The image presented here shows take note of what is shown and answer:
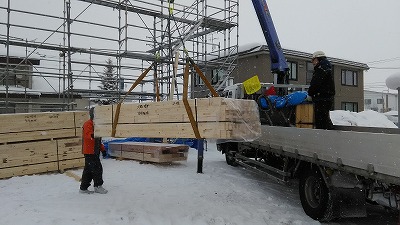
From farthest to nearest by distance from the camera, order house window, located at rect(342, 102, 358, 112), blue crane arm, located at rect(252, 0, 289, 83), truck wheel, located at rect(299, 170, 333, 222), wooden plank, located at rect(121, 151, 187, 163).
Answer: house window, located at rect(342, 102, 358, 112)
blue crane arm, located at rect(252, 0, 289, 83)
wooden plank, located at rect(121, 151, 187, 163)
truck wheel, located at rect(299, 170, 333, 222)

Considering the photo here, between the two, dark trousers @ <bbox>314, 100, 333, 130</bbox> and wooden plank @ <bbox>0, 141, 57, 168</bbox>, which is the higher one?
dark trousers @ <bbox>314, 100, 333, 130</bbox>

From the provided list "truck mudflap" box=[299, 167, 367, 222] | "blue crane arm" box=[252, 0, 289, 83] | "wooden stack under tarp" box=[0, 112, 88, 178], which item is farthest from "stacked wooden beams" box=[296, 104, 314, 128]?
"wooden stack under tarp" box=[0, 112, 88, 178]

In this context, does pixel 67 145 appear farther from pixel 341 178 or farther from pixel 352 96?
pixel 352 96

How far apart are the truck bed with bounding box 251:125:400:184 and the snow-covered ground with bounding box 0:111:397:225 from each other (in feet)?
3.92

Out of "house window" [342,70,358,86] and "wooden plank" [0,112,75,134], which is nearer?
"wooden plank" [0,112,75,134]

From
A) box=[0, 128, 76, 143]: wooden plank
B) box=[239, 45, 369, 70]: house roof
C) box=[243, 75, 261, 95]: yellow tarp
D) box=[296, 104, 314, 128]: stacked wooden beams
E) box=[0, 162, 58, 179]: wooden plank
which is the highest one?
box=[239, 45, 369, 70]: house roof

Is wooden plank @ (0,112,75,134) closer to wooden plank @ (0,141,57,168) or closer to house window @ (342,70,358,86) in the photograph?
wooden plank @ (0,141,57,168)

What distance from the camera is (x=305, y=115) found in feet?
23.6

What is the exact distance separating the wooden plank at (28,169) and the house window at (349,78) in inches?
874

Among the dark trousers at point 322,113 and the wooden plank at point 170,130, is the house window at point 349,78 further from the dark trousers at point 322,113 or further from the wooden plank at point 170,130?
the wooden plank at point 170,130

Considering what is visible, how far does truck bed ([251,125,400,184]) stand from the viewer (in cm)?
385

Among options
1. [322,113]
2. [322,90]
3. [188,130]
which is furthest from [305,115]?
[188,130]

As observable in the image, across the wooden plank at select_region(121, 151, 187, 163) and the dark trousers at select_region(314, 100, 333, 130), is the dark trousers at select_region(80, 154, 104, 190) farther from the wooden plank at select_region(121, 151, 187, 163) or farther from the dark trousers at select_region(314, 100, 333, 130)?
the dark trousers at select_region(314, 100, 333, 130)

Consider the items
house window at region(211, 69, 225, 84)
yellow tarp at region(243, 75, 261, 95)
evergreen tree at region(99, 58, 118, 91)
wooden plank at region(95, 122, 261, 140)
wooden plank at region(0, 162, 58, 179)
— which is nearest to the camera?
wooden plank at region(95, 122, 261, 140)
